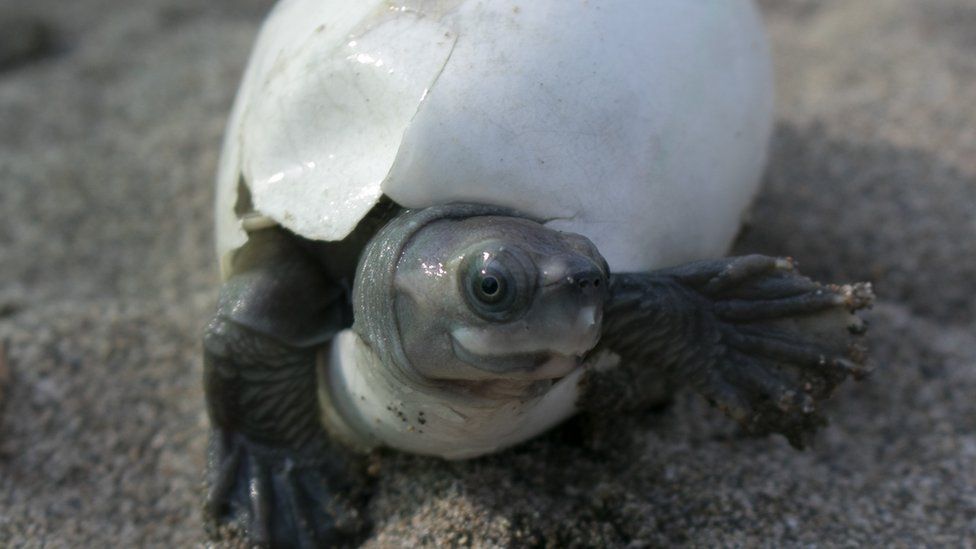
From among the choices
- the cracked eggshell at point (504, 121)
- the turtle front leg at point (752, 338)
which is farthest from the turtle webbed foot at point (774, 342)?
the cracked eggshell at point (504, 121)

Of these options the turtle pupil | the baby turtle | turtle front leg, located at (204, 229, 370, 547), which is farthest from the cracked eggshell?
the turtle pupil

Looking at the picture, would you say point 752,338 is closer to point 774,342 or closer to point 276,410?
point 774,342

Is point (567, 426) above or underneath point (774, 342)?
underneath

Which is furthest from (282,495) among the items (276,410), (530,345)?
(530,345)

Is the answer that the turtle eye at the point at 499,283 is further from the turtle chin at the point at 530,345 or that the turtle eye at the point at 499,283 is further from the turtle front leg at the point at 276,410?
the turtle front leg at the point at 276,410

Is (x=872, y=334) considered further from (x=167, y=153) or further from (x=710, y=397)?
(x=167, y=153)
